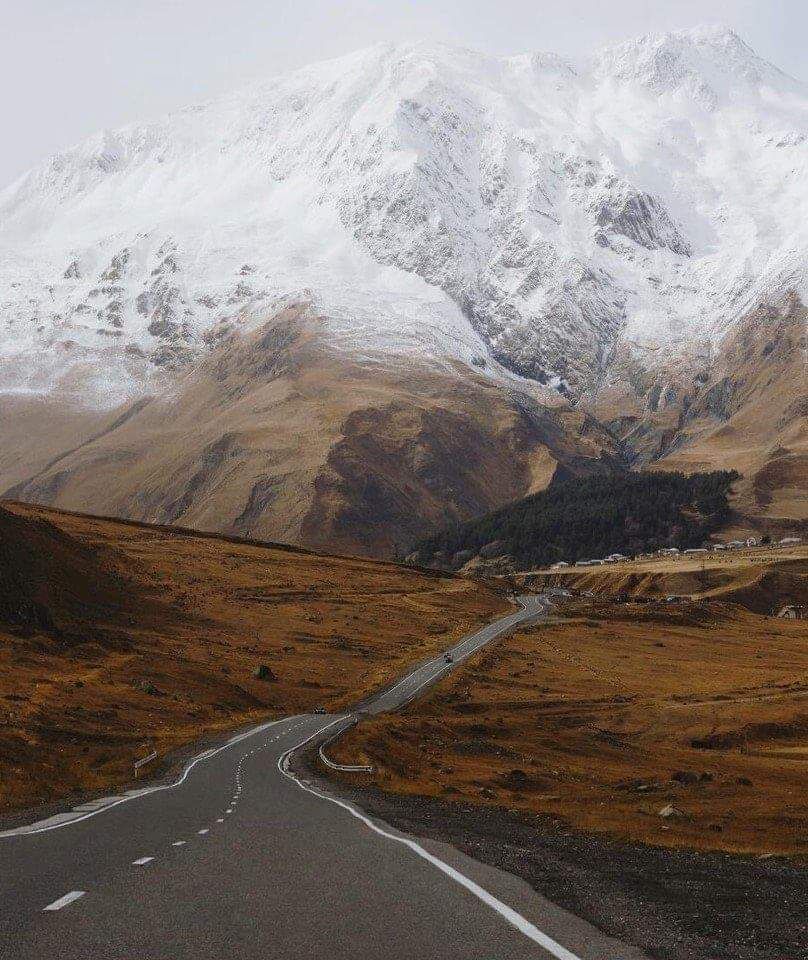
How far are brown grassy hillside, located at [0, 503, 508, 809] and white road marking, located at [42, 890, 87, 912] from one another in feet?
52.7

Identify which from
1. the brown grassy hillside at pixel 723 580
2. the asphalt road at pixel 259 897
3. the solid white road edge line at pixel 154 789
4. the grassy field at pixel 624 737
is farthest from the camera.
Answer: the brown grassy hillside at pixel 723 580

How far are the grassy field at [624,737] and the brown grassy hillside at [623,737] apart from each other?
13 cm

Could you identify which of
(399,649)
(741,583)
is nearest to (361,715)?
(399,649)

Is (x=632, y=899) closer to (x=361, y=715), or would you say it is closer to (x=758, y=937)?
(x=758, y=937)

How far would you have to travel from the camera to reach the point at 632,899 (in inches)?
531

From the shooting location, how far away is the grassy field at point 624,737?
1188 inches

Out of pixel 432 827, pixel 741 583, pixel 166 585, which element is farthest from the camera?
pixel 741 583

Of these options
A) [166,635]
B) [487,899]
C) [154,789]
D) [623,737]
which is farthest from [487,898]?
[166,635]

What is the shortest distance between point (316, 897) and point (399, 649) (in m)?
91.2

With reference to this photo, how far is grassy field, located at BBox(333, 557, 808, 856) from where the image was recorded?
30.2m

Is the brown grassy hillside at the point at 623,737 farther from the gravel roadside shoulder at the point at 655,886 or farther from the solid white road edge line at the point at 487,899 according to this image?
the solid white road edge line at the point at 487,899

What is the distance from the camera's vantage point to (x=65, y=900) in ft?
40.7

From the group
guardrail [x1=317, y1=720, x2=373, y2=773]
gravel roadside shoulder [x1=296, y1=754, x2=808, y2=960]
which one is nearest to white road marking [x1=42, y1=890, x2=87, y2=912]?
gravel roadside shoulder [x1=296, y1=754, x2=808, y2=960]

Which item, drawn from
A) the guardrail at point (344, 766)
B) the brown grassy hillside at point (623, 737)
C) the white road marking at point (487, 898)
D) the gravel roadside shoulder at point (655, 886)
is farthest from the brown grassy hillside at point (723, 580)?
the white road marking at point (487, 898)
